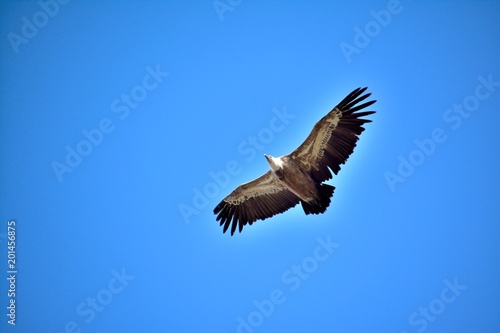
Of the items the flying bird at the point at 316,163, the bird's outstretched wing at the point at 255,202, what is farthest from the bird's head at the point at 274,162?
the bird's outstretched wing at the point at 255,202

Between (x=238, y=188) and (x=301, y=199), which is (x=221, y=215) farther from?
(x=301, y=199)

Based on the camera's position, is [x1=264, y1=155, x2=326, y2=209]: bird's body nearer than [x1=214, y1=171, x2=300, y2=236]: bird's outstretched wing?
Yes

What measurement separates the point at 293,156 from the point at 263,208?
82.0 inches

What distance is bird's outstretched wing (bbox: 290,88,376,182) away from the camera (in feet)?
46.7

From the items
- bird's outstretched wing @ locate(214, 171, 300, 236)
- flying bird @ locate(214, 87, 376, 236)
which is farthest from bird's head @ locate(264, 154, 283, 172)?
bird's outstretched wing @ locate(214, 171, 300, 236)

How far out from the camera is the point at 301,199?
15.1m

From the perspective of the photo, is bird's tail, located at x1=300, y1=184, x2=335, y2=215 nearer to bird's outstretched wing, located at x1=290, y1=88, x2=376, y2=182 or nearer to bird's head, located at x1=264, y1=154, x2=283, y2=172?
bird's outstretched wing, located at x1=290, y1=88, x2=376, y2=182

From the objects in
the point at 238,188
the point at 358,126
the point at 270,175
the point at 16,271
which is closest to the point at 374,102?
the point at 358,126

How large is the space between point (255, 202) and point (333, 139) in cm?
Result: 318

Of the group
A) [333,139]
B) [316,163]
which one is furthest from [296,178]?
[333,139]

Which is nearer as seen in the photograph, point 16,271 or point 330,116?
point 330,116

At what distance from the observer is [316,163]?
14.8 metres

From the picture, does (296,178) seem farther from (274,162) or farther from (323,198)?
(323,198)

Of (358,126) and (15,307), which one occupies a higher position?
(15,307)
